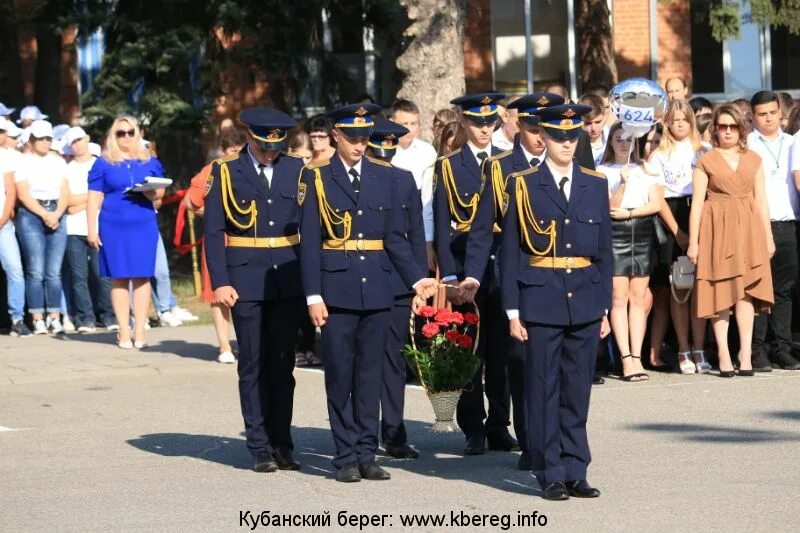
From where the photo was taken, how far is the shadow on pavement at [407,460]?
8.49 metres

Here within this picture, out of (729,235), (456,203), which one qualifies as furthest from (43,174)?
(456,203)

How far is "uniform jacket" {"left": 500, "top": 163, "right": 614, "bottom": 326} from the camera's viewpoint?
7867 millimetres

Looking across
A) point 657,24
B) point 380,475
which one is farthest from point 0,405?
point 657,24

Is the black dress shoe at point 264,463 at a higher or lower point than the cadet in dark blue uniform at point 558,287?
lower

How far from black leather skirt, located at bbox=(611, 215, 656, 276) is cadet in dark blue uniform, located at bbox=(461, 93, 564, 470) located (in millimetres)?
3298

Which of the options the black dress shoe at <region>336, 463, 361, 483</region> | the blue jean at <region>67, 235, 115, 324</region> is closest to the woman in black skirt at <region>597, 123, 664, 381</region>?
the black dress shoe at <region>336, 463, 361, 483</region>

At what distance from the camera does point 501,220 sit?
8.59 meters

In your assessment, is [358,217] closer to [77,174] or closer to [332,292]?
[332,292]

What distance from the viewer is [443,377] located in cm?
904

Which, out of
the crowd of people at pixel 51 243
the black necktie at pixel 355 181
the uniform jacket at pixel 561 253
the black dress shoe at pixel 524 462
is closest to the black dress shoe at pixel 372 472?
the black dress shoe at pixel 524 462

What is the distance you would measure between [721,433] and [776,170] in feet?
11.7

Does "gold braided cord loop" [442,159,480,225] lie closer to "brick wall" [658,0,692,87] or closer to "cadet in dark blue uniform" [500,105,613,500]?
"cadet in dark blue uniform" [500,105,613,500]

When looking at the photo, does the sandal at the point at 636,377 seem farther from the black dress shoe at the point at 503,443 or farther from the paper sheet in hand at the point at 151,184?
the paper sheet in hand at the point at 151,184

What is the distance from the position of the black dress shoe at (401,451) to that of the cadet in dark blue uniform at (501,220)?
0.69 m
